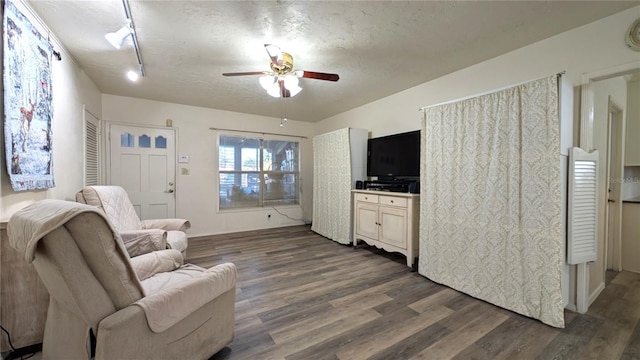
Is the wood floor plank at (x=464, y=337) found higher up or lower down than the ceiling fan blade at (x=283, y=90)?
lower down

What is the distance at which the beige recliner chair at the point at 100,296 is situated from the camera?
37.3 inches

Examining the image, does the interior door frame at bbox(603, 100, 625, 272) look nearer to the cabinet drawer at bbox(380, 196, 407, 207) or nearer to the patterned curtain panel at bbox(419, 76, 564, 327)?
the patterned curtain panel at bbox(419, 76, 564, 327)

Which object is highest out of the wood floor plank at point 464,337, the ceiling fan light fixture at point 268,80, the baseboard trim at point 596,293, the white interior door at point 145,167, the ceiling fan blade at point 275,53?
the ceiling fan blade at point 275,53

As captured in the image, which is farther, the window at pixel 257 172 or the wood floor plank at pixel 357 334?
the window at pixel 257 172

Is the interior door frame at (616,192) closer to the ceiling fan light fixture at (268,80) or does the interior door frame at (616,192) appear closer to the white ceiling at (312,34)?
the white ceiling at (312,34)

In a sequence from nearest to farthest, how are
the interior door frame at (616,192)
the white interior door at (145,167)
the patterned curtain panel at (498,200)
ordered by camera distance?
the patterned curtain panel at (498,200)
the interior door frame at (616,192)
the white interior door at (145,167)

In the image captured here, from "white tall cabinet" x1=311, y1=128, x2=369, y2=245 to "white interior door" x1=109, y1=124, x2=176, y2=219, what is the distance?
2.72m

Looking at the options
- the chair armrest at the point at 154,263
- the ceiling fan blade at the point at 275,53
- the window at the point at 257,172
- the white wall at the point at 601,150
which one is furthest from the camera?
the window at the point at 257,172

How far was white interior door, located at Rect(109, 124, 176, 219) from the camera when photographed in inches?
152

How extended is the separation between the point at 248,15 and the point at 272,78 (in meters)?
0.60

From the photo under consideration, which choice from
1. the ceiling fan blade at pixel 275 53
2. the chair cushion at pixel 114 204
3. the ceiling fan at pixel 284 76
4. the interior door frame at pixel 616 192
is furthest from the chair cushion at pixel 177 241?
the interior door frame at pixel 616 192

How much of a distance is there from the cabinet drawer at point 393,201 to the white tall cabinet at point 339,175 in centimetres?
72

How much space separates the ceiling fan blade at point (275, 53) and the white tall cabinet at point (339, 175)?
191cm

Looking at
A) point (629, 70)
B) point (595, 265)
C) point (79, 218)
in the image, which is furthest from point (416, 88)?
point (79, 218)
